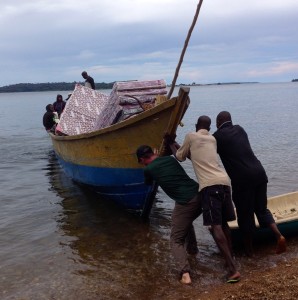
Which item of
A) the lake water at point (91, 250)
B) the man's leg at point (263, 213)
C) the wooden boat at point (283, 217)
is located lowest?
the lake water at point (91, 250)

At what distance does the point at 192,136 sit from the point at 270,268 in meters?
2.00

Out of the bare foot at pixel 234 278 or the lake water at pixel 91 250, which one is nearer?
the bare foot at pixel 234 278

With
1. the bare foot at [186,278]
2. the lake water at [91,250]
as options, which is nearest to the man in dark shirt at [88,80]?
the lake water at [91,250]

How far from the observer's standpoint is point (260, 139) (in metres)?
23.2

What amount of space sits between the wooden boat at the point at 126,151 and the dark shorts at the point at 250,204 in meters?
1.38

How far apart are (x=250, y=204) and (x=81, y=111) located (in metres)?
7.46

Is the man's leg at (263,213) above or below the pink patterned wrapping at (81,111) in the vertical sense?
below

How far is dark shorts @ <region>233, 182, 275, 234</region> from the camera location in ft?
18.4

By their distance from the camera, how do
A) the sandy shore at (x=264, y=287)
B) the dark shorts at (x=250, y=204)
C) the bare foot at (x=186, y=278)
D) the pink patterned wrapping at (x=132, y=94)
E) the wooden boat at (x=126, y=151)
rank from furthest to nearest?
the pink patterned wrapping at (x=132, y=94) < the wooden boat at (x=126, y=151) < the dark shorts at (x=250, y=204) < the bare foot at (x=186, y=278) < the sandy shore at (x=264, y=287)

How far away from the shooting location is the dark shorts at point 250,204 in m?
5.61

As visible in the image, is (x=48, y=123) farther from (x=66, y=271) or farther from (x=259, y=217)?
(x=259, y=217)

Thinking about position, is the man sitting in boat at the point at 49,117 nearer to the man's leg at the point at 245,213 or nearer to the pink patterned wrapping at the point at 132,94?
the pink patterned wrapping at the point at 132,94

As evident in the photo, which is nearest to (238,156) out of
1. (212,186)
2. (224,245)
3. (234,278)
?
(212,186)

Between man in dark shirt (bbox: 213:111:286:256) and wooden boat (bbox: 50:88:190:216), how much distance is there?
104 centimetres
